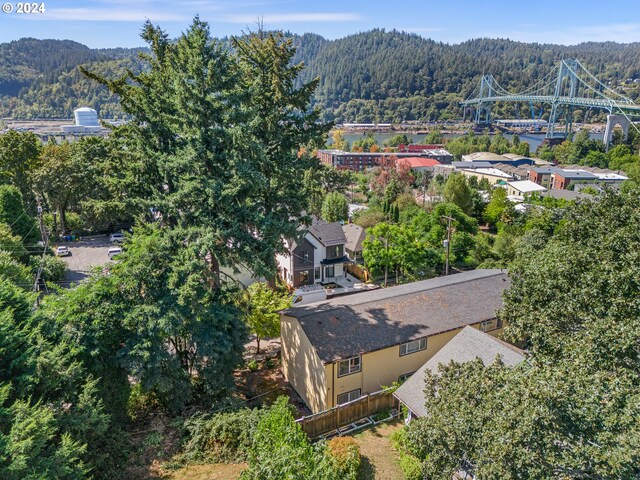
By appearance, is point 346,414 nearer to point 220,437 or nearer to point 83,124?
point 220,437

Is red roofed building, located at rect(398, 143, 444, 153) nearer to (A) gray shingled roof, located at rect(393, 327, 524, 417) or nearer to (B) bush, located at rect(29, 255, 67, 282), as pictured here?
(B) bush, located at rect(29, 255, 67, 282)

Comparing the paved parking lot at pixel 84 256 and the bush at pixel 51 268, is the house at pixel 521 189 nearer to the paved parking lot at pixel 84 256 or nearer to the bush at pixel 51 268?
the paved parking lot at pixel 84 256

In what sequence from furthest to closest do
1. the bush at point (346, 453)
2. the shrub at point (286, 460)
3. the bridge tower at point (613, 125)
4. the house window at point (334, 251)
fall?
the bridge tower at point (613, 125) → the house window at point (334, 251) → the bush at point (346, 453) → the shrub at point (286, 460)

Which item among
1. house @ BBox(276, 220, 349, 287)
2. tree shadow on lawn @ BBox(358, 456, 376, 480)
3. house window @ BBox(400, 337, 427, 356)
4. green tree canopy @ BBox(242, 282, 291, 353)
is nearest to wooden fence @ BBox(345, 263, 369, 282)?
house @ BBox(276, 220, 349, 287)

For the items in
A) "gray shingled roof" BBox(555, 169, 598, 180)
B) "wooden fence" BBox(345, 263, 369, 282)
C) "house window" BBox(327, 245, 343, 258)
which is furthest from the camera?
"gray shingled roof" BBox(555, 169, 598, 180)

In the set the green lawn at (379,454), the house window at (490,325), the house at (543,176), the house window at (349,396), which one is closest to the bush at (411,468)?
the green lawn at (379,454)

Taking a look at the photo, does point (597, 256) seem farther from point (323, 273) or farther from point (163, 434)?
point (323, 273)

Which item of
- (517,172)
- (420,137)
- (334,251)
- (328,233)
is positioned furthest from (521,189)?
(420,137)

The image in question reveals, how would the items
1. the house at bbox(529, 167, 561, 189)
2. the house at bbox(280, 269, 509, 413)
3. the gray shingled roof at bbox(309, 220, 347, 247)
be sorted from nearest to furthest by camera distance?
the house at bbox(280, 269, 509, 413)
the gray shingled roof at bbox(309, 220, 347, 247)
the house at bbox(529, 167, 561, 189)
